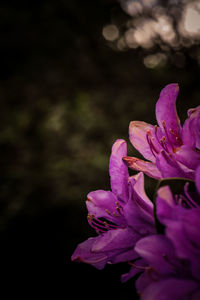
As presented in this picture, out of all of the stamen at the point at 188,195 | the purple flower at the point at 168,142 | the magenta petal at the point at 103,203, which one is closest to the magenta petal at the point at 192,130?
the purple flower at the point at 168,142

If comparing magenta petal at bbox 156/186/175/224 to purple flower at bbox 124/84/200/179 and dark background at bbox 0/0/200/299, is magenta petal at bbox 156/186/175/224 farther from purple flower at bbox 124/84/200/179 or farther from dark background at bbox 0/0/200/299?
dark background at bbox 0/0/200/299

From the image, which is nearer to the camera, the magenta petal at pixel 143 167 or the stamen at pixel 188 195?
the stamen at pixel 188 195

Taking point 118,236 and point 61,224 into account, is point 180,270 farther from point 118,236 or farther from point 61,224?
point 61,224

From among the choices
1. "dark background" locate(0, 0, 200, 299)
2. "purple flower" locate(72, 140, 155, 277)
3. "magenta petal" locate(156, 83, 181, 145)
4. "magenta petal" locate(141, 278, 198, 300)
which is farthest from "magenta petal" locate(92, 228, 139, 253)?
"dark background" locate(0, 0, 200, 299)

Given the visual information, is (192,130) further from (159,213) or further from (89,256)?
(89,256)

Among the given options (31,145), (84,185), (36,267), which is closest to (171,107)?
(36,267)

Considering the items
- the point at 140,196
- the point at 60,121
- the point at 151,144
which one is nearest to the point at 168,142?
the point at 151,144

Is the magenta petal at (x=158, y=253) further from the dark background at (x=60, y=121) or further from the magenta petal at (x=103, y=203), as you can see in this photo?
the dark background at (x=60, y=121)

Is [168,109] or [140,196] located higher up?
[168,109]
